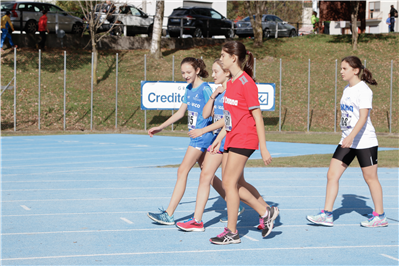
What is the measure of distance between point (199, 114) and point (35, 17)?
80.2 ft

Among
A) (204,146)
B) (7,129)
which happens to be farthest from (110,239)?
(7,129)

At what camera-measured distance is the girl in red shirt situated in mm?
4949

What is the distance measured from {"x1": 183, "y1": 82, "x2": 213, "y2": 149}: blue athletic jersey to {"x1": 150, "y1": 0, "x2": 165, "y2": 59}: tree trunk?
76.1 feet

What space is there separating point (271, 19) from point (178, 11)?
7.54 metres

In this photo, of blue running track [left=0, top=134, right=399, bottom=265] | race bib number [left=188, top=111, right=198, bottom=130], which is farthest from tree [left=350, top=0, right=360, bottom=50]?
race bib number [left=188, top=111, right=198, bottom=130]

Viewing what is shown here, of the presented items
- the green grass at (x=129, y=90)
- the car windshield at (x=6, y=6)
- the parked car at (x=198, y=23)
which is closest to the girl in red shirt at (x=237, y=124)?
the green grass at (x=129, y=90)

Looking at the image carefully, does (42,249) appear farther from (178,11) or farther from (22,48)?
(178,11)

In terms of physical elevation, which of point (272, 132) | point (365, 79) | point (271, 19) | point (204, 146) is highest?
point (271, 19)

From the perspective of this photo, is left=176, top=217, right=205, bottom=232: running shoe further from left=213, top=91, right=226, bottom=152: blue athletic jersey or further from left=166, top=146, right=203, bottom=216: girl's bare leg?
left=213, top=91, right=226, bottom=152: blue athletic jersey

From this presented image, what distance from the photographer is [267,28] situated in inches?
1435

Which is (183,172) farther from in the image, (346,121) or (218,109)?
(346,121)

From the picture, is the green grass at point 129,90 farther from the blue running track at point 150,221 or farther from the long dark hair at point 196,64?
the long dark hair at point 196,64

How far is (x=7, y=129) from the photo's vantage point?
21156mm

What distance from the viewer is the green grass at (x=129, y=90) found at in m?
23.0
